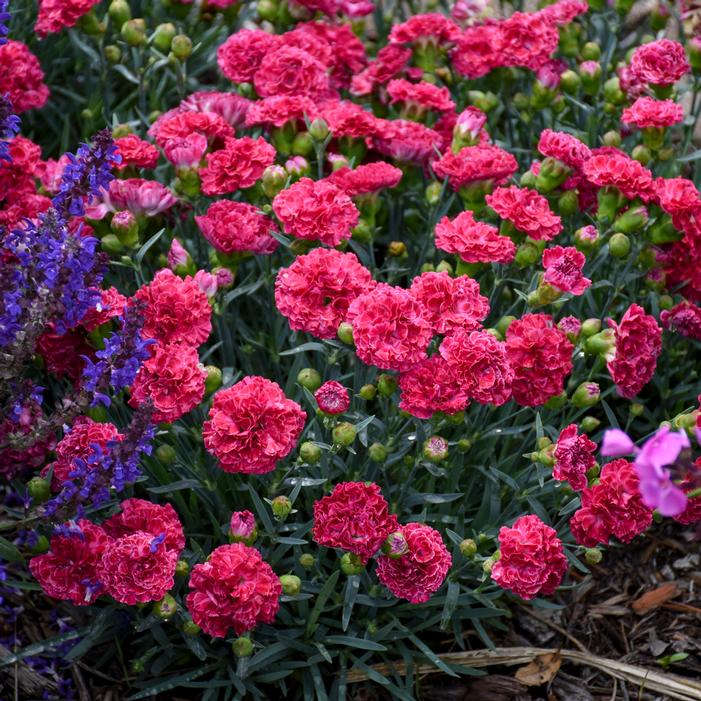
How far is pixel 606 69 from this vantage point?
330 cm

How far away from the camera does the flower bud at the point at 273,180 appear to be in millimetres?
2473

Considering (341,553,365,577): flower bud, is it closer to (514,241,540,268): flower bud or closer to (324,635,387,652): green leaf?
(324,635,387,652): green leaf

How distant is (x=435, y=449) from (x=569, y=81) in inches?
54.7

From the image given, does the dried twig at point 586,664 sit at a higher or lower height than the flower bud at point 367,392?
lower

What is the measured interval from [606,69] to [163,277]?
1.82 metres

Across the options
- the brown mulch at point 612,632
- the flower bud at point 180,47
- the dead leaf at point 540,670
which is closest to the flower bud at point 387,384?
the brown mulch at point 612,632

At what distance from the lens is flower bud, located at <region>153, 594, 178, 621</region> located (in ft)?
6.73

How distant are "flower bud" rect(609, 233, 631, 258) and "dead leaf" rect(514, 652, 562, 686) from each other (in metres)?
0.99

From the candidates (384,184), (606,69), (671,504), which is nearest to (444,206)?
(384,184)

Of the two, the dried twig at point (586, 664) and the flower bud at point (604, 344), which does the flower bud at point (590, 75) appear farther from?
the dried twig at point (586, 664)

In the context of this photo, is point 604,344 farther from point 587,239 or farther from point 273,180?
point 273,180

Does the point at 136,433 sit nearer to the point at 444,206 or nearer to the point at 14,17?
the point at 444,206

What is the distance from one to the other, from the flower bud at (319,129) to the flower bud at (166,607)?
1230 millimetres

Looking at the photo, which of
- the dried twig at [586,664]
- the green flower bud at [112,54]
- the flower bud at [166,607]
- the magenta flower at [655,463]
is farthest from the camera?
the green flower bud at [112,54]
